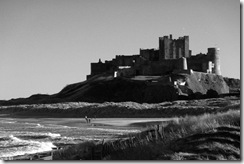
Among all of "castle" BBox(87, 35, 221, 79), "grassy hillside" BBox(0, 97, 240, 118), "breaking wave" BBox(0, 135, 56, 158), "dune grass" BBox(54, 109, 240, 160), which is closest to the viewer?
"dune grass" BBox(54, 109, 240, 160)

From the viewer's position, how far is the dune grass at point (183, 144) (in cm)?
698

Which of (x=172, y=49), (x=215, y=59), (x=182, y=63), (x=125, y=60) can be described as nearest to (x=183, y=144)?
(x=182, y=63)

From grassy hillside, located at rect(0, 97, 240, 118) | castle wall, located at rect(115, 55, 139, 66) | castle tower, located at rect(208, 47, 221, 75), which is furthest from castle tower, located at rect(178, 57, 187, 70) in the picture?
grassy hillside, located at rect(0, 97, 240, 118)

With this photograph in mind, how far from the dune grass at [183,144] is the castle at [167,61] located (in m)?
42.7

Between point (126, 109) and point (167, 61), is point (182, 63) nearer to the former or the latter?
point (167, 61)

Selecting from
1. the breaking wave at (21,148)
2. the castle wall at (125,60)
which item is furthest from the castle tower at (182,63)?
the breaking wave at (21,148)

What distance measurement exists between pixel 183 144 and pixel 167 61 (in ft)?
156

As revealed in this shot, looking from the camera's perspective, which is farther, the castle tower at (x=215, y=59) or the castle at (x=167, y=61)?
the castle at (x=167, y=61)

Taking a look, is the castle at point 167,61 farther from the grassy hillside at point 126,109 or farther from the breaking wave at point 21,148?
the breaking wave at point 21,148

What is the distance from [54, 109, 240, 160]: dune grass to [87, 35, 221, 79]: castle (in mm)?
42671

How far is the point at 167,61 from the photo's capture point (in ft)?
179

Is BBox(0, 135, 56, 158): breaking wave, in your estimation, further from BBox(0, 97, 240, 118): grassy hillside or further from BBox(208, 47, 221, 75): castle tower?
BBox(208, 47, 221, 75): castle tower

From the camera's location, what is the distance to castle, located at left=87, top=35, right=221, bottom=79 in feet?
173

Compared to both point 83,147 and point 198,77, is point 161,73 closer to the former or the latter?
point 198,77
